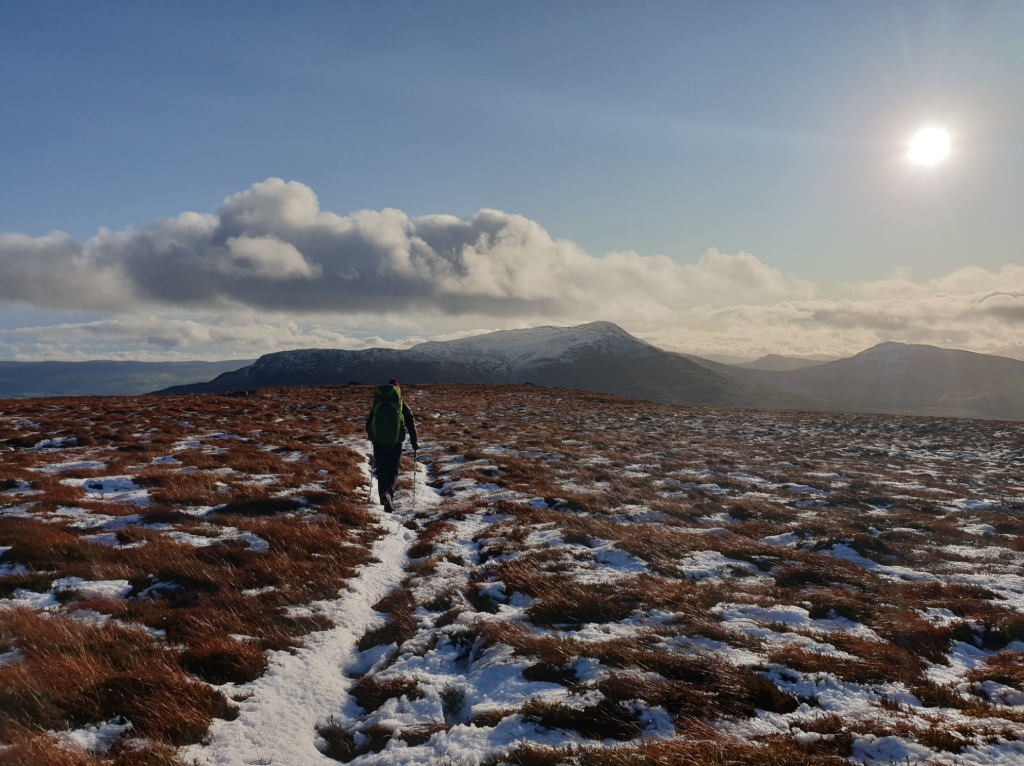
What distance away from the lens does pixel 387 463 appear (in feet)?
47.4

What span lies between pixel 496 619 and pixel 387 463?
26.4 ft

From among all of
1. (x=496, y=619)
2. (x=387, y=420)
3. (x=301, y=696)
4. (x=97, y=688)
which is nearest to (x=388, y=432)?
(x=387, y=420)

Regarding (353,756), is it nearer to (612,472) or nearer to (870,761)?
(870,761)

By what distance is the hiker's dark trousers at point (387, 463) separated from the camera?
46.0 feet

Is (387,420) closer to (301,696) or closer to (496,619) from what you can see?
(496,619)

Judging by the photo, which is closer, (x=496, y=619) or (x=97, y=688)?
(x=97, y=688)

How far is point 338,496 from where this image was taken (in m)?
13.7

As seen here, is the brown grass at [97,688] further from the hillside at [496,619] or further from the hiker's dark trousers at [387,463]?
the hiker's dark trousers at [387,463]

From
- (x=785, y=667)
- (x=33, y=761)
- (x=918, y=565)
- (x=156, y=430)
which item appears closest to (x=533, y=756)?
(x=785, y=667)

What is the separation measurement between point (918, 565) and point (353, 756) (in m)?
11.3

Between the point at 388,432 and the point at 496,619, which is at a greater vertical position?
the point at 388,432

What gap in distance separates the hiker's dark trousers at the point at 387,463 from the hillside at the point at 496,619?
2.78 feet

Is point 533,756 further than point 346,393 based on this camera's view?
No

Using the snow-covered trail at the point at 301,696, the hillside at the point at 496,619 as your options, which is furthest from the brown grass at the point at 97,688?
the snow-covered trail at the point at 301,696
